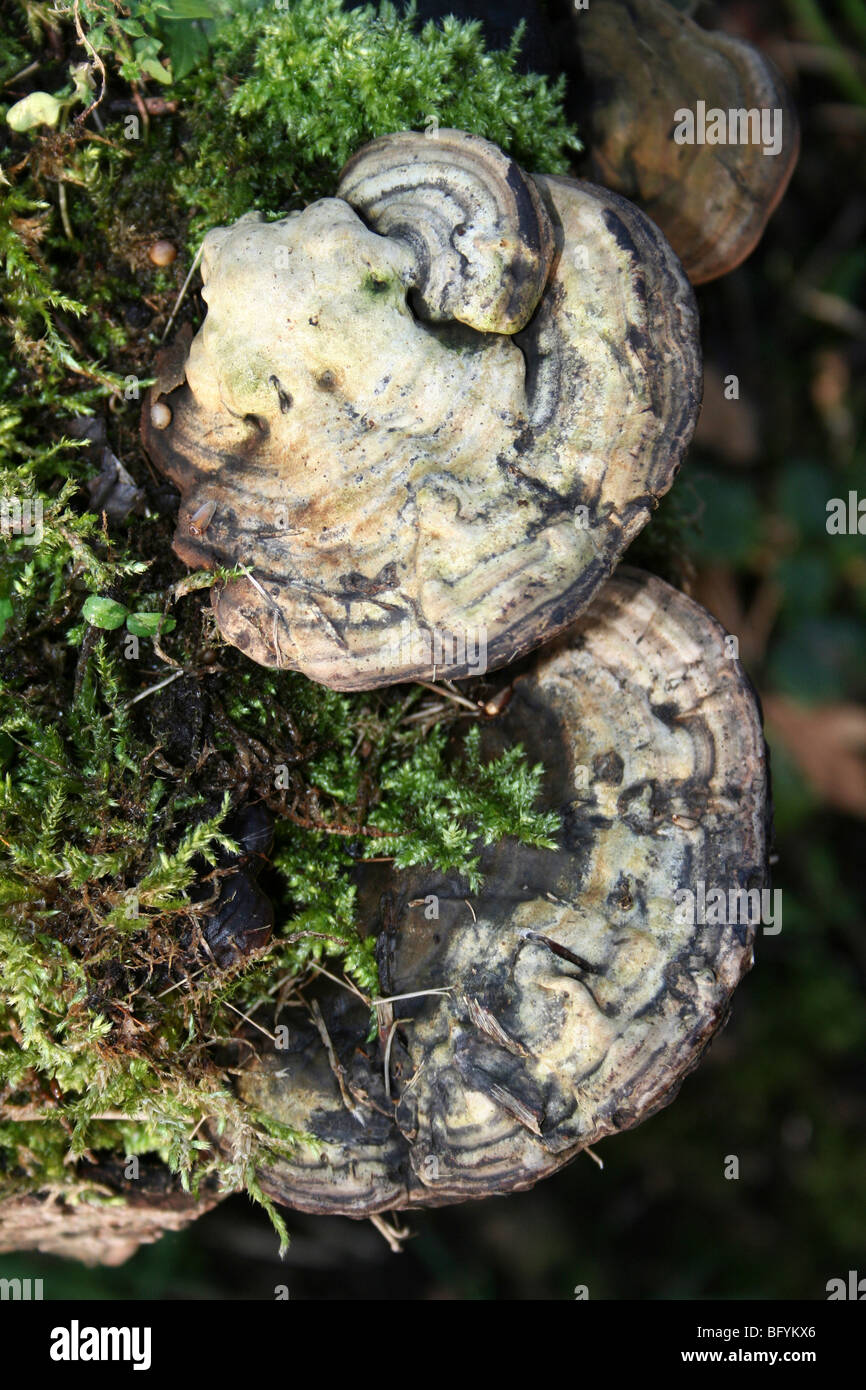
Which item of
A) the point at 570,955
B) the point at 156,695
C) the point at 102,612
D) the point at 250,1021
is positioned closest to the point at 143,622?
the point at 102,612

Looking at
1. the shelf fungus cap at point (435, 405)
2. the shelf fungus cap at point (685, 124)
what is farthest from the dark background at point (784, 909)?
the shelf fungus cap at point (435, 405)

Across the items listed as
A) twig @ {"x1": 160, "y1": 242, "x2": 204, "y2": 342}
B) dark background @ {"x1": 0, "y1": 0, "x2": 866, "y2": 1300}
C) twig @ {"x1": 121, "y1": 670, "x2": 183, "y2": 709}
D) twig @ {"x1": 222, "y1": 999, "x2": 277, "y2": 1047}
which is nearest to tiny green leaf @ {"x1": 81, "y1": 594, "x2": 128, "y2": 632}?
twig @ {"x1": 121, "y1": 670, "x2": 183, "y2": 709}

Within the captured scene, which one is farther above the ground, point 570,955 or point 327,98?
point 327,98

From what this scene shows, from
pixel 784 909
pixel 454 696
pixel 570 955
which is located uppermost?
pixel 454 696

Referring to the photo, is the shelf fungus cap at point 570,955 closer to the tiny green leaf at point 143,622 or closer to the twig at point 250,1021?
the twig at point 250,1021

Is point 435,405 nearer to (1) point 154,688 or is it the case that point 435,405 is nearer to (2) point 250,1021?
(1) point 154,688
